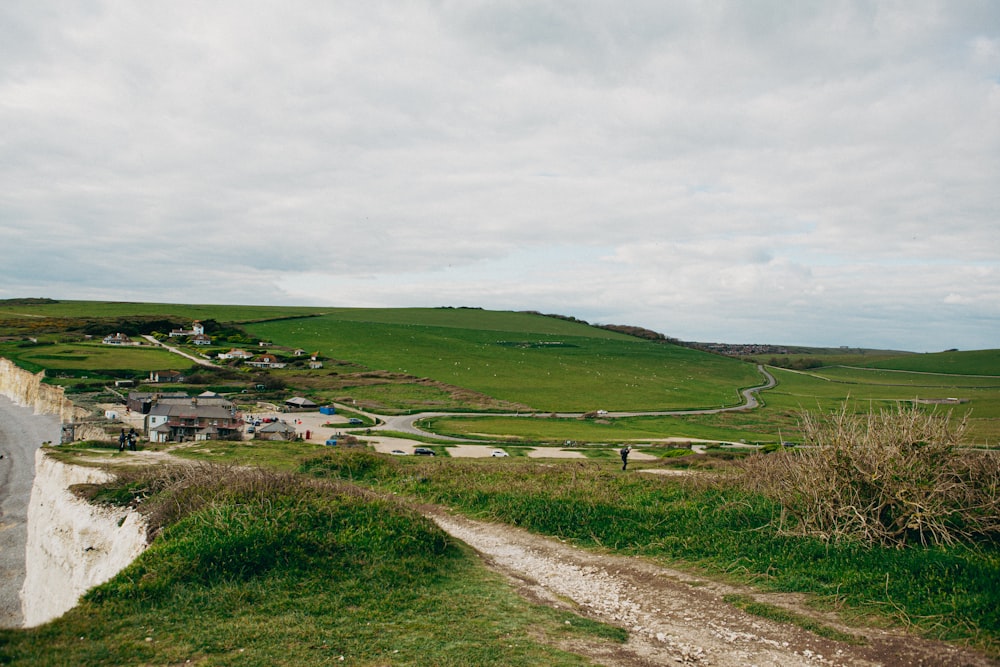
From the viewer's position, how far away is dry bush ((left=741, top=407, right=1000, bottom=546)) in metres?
12.0

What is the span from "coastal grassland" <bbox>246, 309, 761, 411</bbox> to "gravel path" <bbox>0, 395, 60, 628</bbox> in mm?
45840

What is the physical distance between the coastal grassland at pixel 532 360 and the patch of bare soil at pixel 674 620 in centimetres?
6997

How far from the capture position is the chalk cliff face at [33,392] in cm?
6269

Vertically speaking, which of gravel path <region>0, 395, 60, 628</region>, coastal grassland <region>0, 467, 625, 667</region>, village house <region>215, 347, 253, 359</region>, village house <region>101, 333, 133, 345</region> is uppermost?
coastal grassland <region>0, 467, 625, 667</region>

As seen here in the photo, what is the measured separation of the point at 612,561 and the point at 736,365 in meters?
139

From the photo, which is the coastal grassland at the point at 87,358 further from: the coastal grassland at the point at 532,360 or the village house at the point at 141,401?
the coastal grassland at the point at 532,360

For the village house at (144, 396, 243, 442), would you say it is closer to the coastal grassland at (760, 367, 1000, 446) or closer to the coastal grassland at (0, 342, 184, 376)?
the coastal grassland at (0, 342, 184, 376)

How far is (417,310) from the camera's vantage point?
180125 mm

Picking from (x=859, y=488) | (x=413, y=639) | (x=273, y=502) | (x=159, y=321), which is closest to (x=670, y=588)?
(x=859, y=488)

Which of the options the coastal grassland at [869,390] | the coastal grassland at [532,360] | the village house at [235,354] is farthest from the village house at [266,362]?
the coastal grassland at [869,390]

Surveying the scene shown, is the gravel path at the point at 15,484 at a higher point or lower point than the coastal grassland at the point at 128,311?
lower

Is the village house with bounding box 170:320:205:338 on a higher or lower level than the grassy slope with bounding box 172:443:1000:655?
higher

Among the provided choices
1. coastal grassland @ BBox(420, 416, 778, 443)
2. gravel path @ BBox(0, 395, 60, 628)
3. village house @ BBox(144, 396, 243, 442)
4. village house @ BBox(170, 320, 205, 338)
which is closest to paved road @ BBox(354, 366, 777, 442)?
coastal grassland @ BBox(420, 416, 778, 443)

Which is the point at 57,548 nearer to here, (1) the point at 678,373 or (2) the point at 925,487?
(2) the point at 925,487
